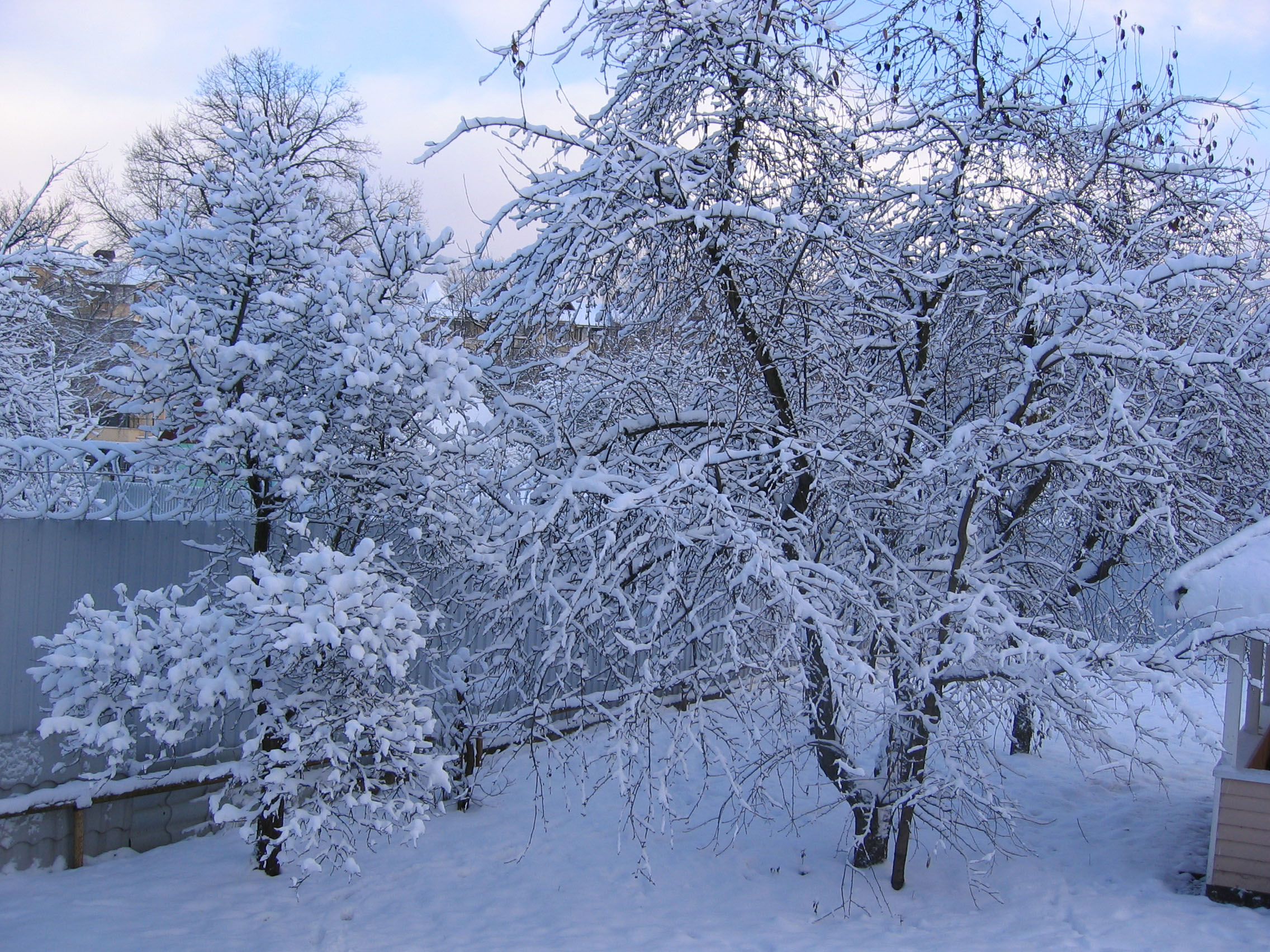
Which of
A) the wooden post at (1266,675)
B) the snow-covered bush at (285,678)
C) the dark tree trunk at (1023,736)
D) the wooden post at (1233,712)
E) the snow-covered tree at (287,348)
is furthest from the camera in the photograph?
the dark tree trunk at (1023,736)

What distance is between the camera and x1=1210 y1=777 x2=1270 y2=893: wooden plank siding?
17.3ft

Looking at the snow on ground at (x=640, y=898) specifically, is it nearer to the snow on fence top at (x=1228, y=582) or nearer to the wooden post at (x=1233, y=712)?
the wooden post at (x=1233, y=712)

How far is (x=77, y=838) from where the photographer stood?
531 cm

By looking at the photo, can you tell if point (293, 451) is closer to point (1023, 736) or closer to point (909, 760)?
point (909, 760)

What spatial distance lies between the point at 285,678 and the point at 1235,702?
5.31 metres

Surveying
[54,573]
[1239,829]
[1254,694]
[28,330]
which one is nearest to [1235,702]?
[1239,829]

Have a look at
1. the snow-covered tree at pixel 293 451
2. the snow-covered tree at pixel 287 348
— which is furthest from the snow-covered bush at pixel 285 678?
the snow-covered tree at pixel 287 348

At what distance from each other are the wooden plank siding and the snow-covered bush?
14.3 feet

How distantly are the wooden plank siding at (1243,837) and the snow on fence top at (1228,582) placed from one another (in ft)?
3.32

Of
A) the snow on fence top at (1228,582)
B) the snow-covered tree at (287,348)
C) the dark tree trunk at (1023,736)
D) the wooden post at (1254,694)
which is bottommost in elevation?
the dark tree trunk at (1023,736)

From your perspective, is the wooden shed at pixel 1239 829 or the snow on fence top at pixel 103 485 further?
the wooden shed at pixel 1239 829

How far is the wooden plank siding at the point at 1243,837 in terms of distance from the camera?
17.3 ft

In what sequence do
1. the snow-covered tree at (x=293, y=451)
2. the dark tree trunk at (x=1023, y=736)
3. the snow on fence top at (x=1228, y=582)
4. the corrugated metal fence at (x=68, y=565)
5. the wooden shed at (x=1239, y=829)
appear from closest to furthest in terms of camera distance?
the snow-covered tree at (x=293, y=451) → the snow on fence top at (x=1228, y=582) → the corrugated metal fence at (x=68, y=565) → the wooden shed at (x=1239, y=829) → the dark tree trunk at (x=1023, y=736)

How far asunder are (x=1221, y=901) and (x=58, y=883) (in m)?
6.36
